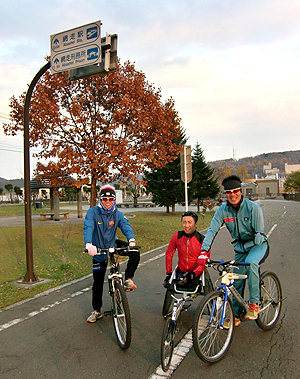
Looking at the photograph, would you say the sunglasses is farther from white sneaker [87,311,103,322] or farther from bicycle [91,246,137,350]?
white sneaker [87,311,103,322]

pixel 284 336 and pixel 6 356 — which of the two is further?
pixel 284 336

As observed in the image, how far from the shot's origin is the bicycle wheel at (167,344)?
3.22 m

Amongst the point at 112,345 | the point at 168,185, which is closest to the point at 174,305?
the point at 112,345

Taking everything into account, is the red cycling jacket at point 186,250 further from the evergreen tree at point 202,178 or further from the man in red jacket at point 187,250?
the evergreen tree at point 202,178

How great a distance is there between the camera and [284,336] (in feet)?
13.5

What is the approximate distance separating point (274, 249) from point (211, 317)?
7751 mm

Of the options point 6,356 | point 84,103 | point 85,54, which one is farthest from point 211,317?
point 84,103

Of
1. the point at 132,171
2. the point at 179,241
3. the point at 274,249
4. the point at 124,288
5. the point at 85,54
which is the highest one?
the point at 85,54

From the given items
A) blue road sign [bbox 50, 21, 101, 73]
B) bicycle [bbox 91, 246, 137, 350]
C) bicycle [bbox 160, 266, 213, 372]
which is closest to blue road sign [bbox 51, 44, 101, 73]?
blue road sign [bbox 50, 21, 101, 73]

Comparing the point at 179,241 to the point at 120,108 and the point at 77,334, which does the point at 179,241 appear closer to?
the point at 77,334

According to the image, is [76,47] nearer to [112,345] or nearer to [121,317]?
[121,317]

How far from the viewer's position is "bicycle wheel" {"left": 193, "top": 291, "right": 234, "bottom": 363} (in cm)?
330

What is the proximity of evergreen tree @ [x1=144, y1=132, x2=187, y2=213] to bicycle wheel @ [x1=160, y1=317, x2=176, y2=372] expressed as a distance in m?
26.0

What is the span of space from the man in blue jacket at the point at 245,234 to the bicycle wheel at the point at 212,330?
1.36 feet
